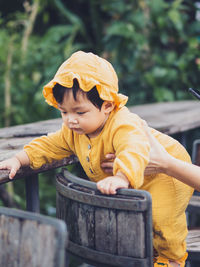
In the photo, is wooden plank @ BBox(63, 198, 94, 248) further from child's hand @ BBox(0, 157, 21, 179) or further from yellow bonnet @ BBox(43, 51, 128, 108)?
yellow bonnet @ BBox(43, 51, 128, 108)

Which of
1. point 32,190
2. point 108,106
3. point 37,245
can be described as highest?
point 108,106

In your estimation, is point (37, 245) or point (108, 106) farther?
point (108, 106)

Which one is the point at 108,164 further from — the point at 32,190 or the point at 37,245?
the point at 37,245

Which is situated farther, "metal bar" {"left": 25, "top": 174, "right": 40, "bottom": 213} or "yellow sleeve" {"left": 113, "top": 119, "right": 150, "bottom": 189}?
"metal bar" {"left": 25, "top": 174, "right": 40, "bottom": 213}

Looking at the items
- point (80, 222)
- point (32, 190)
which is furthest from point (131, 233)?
point (32, 190)

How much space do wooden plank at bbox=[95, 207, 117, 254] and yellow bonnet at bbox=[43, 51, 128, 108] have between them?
450 millimetres

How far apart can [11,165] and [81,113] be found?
0.35 metres

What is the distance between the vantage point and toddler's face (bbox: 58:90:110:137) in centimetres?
157

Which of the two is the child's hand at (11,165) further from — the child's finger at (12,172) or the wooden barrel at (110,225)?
the wooden barrel at (110,225)

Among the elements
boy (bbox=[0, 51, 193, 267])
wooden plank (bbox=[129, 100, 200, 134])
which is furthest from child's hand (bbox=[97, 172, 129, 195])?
wooden plank (bbox=[129, 100, 200, 134])

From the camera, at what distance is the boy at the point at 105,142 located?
1.52 meters

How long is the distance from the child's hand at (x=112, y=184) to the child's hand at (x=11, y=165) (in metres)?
0.45

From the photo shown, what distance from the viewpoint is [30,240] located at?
1086 mm

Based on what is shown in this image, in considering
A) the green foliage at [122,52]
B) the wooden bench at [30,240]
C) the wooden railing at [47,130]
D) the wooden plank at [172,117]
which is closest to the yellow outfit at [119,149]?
the wooden railing at [47,130]
